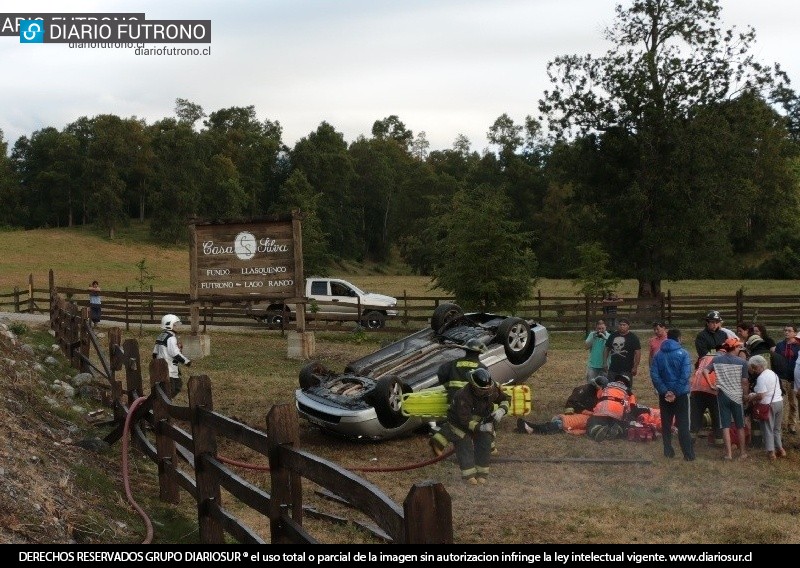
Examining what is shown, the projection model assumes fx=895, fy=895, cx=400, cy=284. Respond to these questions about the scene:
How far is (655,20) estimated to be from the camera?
3612 cm

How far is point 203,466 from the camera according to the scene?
639cm

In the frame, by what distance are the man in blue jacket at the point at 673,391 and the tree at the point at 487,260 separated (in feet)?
47.2

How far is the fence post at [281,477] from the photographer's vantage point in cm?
516

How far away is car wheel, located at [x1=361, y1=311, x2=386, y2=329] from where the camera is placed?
27.8m

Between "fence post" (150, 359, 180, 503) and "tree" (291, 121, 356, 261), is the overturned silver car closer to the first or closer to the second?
"fence post" (150, 359, 180, 503)

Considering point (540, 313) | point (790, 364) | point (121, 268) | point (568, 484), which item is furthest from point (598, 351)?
point (121, 268)

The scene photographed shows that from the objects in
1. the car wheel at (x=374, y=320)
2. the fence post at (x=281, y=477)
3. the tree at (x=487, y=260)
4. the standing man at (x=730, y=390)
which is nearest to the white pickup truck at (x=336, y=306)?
the car wheel at (x=374, y=320)

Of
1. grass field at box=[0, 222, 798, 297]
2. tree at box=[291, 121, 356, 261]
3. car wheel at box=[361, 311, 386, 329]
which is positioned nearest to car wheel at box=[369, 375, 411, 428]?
car wheel at box=[361, 311, 386, 329]

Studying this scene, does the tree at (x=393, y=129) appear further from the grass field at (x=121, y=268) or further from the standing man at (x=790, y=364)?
the standing man at (x=790, y=364)

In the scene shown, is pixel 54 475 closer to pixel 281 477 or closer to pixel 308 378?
pixel 281 477

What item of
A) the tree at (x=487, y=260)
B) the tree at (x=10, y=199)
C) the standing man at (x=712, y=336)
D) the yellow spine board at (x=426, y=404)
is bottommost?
the yellow spine board at (x=426, y=404)

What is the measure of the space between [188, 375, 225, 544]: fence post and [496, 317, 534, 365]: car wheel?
6.87 m

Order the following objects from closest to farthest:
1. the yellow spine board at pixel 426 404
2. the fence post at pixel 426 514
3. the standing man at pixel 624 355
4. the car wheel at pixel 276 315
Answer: the fence post at pixel 426 514
the yellow spine board at pixel 426 404
the standing man at pixel 624 355
the car wheel at pixel 276 315

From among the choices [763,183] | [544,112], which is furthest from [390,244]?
[544,112]
